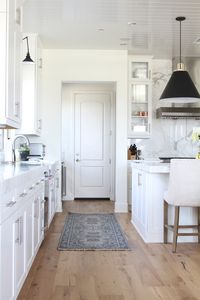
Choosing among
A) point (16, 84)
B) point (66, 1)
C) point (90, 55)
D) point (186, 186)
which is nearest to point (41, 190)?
point (16, 84)

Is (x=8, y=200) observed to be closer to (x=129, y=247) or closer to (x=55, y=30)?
(x=129, y=247)

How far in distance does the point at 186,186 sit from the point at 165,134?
3500 mm

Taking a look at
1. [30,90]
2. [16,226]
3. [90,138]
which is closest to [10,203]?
[16,226]

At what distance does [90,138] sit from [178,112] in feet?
7.14

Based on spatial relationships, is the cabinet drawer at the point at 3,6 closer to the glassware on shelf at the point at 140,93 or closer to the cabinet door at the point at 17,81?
the cabinet door at the point at 17,81

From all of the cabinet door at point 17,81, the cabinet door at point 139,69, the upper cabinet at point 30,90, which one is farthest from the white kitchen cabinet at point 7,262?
the cabinet door at point 139,69

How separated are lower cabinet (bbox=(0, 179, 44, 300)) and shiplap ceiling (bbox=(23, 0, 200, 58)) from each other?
2.45 metres

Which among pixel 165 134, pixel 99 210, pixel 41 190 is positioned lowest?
pixel 99 210

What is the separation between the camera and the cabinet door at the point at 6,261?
2.04 meters

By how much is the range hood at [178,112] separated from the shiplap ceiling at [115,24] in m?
1.01

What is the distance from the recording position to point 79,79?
667cm

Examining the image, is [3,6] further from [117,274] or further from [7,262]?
[117,274]

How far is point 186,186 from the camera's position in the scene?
399 cm

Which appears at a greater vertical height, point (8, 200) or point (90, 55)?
point (90, 55)
